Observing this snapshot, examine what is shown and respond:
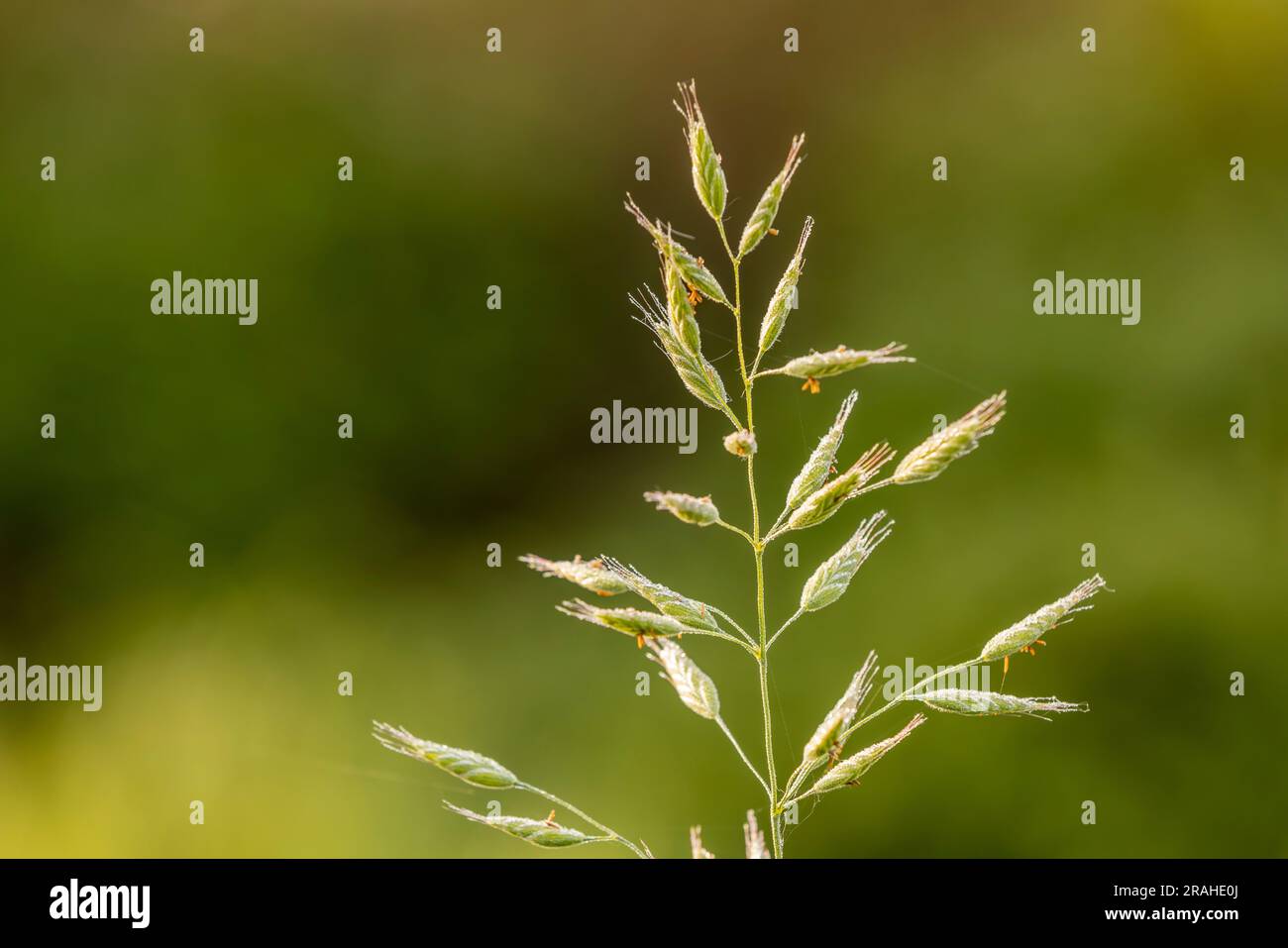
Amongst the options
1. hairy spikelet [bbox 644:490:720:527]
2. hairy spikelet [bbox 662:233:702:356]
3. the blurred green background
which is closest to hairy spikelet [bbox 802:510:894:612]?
hairy spikelet [bbox 644:490:720:527]

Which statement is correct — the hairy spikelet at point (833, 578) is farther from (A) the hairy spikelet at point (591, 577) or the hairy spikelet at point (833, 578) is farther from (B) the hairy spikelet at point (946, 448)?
(A) the hairy spikelet at point (591, 577)

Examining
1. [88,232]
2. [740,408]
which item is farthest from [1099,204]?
[88,232]

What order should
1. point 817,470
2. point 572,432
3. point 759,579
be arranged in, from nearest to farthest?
point 759,579, point 817,470, point 572,432

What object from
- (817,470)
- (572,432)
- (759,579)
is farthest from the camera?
(572,432)

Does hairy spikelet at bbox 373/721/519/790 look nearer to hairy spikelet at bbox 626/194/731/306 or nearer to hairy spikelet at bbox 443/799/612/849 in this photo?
hairy spikelet at bbox 443/799/612/849

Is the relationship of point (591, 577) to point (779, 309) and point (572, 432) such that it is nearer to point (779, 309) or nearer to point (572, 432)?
point (779, 309)

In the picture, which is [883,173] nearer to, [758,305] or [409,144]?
[758,305]

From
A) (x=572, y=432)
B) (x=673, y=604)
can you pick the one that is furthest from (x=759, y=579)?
(x=572, y=432)
